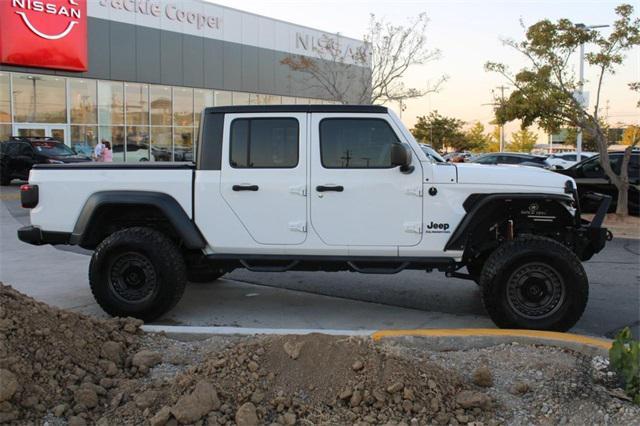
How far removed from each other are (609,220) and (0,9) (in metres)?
24.7

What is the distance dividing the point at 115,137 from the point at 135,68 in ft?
11.8

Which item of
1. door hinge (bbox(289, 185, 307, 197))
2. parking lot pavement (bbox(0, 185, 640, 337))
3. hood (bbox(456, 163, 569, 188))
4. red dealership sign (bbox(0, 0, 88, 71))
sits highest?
red dealership sign (bbox(0, 0, 88, 71))

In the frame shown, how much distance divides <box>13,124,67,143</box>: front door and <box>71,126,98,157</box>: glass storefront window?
0.53m

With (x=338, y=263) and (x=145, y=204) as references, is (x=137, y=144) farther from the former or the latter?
(x=338, y=263)

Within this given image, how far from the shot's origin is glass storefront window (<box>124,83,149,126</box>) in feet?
101

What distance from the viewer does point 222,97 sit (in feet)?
116

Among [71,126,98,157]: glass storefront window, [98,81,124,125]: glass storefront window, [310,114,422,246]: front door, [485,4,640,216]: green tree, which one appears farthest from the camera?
[98,81,124,125]: glass storefront window

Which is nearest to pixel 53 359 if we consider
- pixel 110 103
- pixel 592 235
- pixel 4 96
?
pixel 592 235

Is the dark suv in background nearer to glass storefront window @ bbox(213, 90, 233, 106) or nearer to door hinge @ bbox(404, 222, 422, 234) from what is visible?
glass storefront window @ bbox(213, 90, 233, 106)

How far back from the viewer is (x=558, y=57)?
14.5 m

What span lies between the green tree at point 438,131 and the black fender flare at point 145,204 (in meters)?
71.8

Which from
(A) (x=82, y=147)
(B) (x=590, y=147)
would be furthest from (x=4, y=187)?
(B) (x=590, y=147)

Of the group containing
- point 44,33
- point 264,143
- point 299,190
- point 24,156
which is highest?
point 44,33

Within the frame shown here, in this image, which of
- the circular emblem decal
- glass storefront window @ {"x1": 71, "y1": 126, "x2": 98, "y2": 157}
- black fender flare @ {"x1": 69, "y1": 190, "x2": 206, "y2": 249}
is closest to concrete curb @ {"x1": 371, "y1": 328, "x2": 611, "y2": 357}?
black fender flare @ {"x1": 69, "y1": 190, "x2": 206, "y2": 249}
